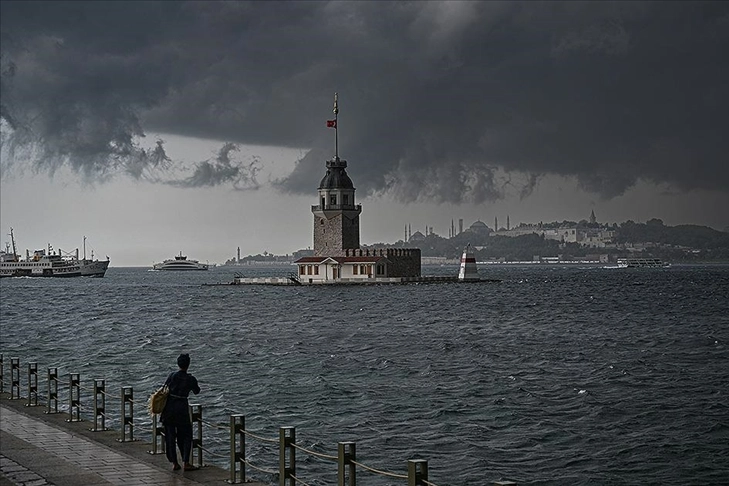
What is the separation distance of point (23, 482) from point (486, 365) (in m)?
33.5

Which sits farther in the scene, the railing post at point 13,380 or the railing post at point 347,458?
the railing post at point 13,380

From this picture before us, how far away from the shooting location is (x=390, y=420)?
29938 millimetres

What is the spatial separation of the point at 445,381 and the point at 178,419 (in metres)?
25.2

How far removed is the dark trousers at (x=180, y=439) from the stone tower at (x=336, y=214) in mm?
123843

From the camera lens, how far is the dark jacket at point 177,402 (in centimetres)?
1546

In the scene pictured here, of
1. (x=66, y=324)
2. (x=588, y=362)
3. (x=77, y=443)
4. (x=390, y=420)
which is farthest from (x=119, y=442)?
(x=66, y=324)

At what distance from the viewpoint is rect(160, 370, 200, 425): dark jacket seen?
50.7 ft

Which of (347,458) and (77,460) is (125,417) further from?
(347,458)

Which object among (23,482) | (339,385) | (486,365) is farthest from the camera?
(486,365)

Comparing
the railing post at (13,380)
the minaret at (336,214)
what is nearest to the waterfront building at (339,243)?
the minaret at (336,214)

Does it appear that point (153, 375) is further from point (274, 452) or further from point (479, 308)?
point (479, 308)

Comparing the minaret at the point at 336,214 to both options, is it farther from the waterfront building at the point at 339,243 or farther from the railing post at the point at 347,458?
the railing post at the point at 347,458

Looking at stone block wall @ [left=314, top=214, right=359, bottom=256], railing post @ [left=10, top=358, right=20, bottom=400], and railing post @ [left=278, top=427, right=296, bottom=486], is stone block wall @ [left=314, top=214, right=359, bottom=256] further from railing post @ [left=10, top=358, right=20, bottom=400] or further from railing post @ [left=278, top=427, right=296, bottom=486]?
railing post @ [left=278, top=427, right=296, bottom=486]

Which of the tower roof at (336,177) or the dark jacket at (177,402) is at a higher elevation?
the tower roof at (336,177)
